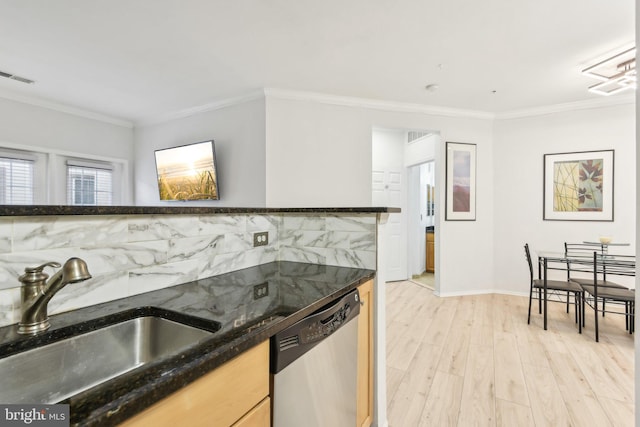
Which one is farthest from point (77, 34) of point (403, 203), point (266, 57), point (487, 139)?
point (487, 139)

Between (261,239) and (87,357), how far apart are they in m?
0.91

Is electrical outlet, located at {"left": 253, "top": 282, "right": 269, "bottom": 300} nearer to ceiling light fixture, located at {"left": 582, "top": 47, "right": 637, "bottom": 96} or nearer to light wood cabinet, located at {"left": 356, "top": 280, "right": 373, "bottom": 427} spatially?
light wood cabinet, located at {"left": 356, "top": 280, "right": 373, "bottom": 427}

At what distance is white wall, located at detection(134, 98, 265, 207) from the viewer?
3486 mm

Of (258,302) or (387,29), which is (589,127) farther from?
(258,302)

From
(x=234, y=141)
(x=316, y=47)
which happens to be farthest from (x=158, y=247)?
(x=234, y=141)

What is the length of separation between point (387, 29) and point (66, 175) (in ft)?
15.2

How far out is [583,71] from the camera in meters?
2.68

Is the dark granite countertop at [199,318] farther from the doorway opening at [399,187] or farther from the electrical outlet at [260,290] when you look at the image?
the doorway opening at [399,187]

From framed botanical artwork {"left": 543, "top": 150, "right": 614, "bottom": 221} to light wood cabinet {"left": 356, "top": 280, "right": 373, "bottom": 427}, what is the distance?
3574mm

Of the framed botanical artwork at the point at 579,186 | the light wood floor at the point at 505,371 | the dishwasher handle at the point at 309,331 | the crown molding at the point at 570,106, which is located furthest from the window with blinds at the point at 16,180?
the framed botanical artwork at the point at 579,186

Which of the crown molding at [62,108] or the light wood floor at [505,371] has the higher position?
the crown molding at [62,108]

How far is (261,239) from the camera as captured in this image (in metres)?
1.60

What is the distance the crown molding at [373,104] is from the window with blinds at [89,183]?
10.1 feet

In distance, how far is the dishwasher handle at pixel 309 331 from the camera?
80 cm
